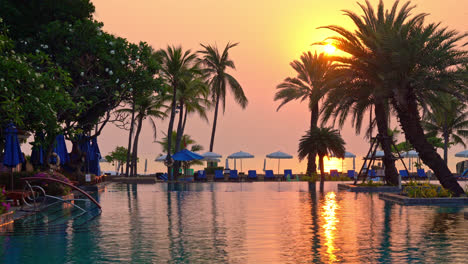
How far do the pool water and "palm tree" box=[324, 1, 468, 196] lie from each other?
17.4 ft

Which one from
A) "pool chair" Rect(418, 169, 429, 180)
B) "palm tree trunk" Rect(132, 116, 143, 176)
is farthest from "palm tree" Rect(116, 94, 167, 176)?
"pool chair" Rect(418, 169, 429, 180)

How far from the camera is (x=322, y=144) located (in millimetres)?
43750

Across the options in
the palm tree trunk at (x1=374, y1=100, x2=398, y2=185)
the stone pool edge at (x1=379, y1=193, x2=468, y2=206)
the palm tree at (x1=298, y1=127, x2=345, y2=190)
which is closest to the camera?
the stone pool edge at (x1=379, y1=193, x2=468, y2=206)

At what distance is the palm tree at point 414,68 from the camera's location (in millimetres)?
24906

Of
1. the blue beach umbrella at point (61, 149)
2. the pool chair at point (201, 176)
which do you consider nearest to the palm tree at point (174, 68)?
the pool chair at point (201, 176)

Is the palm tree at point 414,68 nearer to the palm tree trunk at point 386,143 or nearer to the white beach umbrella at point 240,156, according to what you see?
the palm tree trunk at point 386,143

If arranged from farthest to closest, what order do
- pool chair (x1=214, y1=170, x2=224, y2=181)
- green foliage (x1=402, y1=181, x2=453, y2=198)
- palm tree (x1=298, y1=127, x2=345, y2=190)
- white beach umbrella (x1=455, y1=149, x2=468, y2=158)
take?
white beach umbrella (x1=455, y1=149, x2=468, y2=158) < pool chair (x1=214, y1=170, x2=224, y2=181) < palm tree (x1=298, y1=127, x2=345, y2=190) < green foliage (x1=402, y1=181, x2=453, y2=198)

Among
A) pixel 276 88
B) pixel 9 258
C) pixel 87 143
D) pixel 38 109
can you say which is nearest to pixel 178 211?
pixel 38 109

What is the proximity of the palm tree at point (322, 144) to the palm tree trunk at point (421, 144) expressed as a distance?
666 inches

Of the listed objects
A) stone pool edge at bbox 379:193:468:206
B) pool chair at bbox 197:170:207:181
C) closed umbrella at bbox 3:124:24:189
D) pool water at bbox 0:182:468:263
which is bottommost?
pool water at bbox 0:182:468:263

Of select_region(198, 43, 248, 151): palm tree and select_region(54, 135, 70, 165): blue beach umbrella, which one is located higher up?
select_region(198, 43, 248, 151): palm tree

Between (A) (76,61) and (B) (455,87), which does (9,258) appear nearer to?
(B) (455,87)

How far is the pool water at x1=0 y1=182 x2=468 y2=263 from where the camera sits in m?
10.7

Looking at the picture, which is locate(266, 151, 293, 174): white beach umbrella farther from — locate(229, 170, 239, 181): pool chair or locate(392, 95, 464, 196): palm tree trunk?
locate(392, 95, 464, 196): palm tree trunk
